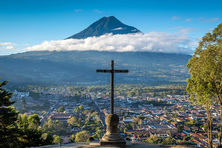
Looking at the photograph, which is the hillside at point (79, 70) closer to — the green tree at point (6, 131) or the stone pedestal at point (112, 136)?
the green tree at point (6, 131)

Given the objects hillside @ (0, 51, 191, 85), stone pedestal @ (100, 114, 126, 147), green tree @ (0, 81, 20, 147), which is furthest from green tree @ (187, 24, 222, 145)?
hillside @ (0, 51, 191, 85)

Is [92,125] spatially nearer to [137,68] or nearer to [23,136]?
[23,136]

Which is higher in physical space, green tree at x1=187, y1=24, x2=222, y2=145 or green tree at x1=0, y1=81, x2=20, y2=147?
green tree at x1=187, y1=24, x2=222, y2=145

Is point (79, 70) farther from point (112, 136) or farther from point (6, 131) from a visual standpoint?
point (112, 136)

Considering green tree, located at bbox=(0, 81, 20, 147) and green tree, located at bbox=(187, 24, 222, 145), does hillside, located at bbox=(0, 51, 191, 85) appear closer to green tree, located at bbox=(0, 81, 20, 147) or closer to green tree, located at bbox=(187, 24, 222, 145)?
green tree, located at bbox=(0, 81, 20, 147)

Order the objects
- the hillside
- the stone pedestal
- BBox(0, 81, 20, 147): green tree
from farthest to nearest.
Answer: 1. the hillside
2. BBox(0, 81, 20, 147): green tree
3. the stone pedestal

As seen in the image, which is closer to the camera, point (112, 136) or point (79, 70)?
point (112, 136)

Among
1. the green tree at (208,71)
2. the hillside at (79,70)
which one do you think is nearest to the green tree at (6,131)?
the green tree at (208,71)

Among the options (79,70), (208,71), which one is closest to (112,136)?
(208,71)
